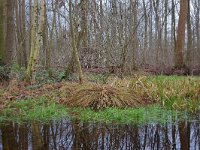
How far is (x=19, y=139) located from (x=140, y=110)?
3.53 m

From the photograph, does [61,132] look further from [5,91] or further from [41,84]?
[41,84]

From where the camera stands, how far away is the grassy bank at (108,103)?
8266 mm

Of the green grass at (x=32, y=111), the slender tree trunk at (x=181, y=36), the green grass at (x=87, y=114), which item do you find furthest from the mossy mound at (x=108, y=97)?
the slender tree trunk at (x=181, y=36)

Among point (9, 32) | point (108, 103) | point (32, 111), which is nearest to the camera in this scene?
point (32, 111)

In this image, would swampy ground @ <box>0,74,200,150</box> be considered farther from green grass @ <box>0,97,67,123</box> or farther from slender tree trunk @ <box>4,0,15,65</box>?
slender tree trunk @ <box>4,0,15,65</box>

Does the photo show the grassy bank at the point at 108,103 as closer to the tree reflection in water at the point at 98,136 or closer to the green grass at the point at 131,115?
the green grass at the point at 131,115

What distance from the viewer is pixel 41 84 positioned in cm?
1266

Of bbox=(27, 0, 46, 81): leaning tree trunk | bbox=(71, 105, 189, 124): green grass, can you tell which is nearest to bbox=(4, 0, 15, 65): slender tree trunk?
bbox=(27, 0, 46, 81): leaning tree trunk

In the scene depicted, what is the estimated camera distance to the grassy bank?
8.27 m

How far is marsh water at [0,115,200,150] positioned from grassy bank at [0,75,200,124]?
23.0 inches

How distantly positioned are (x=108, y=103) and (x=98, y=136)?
2.76 m

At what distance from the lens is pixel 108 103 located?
916 cm

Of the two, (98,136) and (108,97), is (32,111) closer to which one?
(108,97)

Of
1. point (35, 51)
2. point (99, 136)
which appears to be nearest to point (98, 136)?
point (99, 136)
